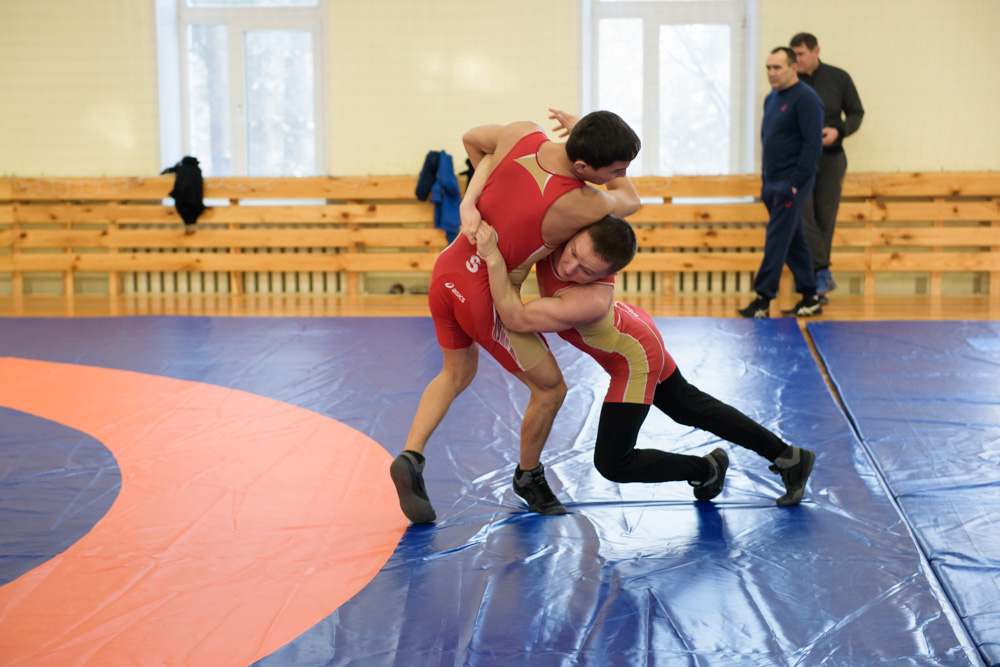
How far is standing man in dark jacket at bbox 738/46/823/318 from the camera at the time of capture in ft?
16.7

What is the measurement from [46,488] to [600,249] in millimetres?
1795

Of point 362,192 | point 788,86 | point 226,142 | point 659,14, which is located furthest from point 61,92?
point 788,86

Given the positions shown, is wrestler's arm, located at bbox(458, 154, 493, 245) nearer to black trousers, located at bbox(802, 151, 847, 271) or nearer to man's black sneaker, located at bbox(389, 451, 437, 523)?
man's black sneaker, located at bbox(389, 451, 437, 523)

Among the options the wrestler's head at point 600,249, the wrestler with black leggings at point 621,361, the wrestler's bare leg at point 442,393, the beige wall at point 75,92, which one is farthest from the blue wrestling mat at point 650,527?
the beige wall at point 75,92

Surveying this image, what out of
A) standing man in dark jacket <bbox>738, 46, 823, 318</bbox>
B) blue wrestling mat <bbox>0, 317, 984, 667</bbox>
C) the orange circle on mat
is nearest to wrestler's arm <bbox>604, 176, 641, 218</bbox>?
blue wrestling mat <bbox>0, 317, 984, 667</bbox>

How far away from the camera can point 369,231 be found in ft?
23.1

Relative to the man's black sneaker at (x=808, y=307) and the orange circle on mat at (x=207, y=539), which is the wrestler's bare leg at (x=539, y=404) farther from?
the man's black sneaker at (x=808, y=307)

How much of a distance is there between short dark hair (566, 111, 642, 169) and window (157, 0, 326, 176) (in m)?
5.67

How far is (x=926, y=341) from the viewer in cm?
441

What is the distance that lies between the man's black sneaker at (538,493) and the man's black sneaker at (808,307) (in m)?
3.49

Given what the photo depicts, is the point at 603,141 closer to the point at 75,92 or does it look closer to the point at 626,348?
the point at 626,348

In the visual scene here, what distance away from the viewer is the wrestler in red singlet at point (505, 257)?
2.13 m

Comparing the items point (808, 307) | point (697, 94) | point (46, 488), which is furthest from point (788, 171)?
point (46, 488)

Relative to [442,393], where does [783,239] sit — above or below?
above
